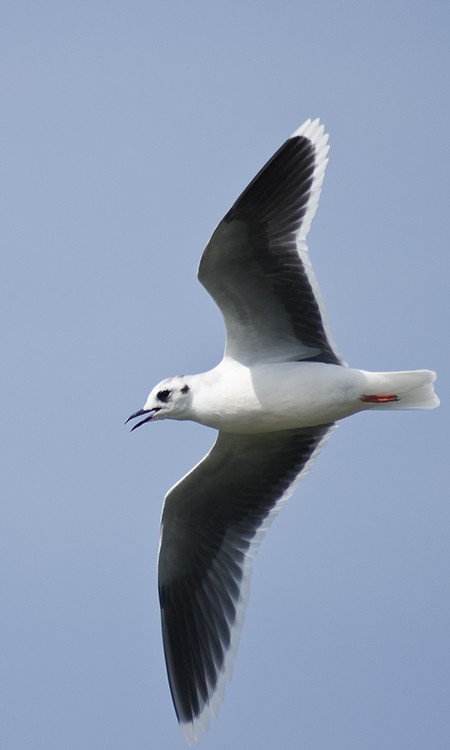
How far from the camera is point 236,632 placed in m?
10.4

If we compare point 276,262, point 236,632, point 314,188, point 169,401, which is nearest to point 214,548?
point 236,632

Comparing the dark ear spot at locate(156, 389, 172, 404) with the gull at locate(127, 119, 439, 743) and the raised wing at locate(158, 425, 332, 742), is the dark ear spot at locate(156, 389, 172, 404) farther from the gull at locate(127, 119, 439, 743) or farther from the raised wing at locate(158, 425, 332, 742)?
the raised wing at locate(158, 425, 332, 742)

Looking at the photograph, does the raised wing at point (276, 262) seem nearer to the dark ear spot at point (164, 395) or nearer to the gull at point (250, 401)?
the gull at point (250, 401)

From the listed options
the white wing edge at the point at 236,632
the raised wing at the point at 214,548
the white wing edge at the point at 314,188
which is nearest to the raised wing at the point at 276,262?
the white wing edge at the point at 314,188

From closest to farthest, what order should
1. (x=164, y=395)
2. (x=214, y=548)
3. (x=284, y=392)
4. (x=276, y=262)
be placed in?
(x=276, y=262) < (x=284, y=392) < (x=164, y=395) < (x=214, y=548)

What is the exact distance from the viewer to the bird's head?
30.8 feet

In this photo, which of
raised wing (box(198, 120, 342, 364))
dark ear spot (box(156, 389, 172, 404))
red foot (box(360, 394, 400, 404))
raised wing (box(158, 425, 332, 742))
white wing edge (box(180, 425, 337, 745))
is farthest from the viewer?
white wing edge (box(180, 425, 337, 745))

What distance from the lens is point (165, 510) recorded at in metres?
10.1

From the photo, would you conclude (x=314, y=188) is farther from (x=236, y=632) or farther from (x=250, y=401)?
(x=236, y=632)

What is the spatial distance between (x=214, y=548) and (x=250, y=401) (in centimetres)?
154

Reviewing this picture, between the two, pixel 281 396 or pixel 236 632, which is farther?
pixel 236 632

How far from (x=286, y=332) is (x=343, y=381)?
2.00 feet

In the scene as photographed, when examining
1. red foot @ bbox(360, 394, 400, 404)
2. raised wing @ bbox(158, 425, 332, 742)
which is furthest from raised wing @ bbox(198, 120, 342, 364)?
raised wing @ bbox(158, 425, 332, 742)

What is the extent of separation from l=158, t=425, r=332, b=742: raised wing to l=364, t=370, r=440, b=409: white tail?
888 millimetres
